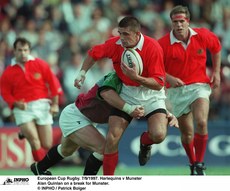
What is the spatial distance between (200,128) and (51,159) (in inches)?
80.9

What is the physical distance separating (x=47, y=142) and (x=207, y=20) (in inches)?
272

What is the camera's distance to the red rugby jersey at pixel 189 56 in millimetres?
11523

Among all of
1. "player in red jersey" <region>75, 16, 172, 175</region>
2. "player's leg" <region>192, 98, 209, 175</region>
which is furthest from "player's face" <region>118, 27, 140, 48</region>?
"player's leg" <region>192, 98, 209, 175</region>

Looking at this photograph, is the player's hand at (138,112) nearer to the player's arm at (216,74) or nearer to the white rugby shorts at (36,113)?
the player's arm at (216,74)

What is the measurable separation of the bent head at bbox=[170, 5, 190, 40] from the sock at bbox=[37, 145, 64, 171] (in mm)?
2320

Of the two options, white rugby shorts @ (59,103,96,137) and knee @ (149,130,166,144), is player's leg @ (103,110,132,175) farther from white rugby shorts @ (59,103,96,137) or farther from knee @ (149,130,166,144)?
white rugby shorts @ (59,103,96,137)

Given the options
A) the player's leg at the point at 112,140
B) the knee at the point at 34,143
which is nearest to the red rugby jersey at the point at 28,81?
the knee at the point at 34,143

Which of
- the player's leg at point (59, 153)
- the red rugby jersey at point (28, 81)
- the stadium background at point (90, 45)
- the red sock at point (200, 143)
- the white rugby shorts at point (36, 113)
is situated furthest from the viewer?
the stadium background at point (90, 45)

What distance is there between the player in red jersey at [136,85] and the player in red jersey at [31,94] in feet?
9.65

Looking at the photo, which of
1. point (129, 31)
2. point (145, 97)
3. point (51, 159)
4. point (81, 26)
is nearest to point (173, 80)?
point (145, 97)

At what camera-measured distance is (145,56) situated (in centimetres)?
995

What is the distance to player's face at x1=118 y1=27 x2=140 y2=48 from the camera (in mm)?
9867

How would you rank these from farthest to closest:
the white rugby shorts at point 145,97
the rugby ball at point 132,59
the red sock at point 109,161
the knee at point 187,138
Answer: the knee at point 187,138 → the white rugby shorts at point 145,97 → the red sock at point 109,161 → the rugby ball at point 132,59

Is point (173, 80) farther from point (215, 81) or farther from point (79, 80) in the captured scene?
point (79, 80)
